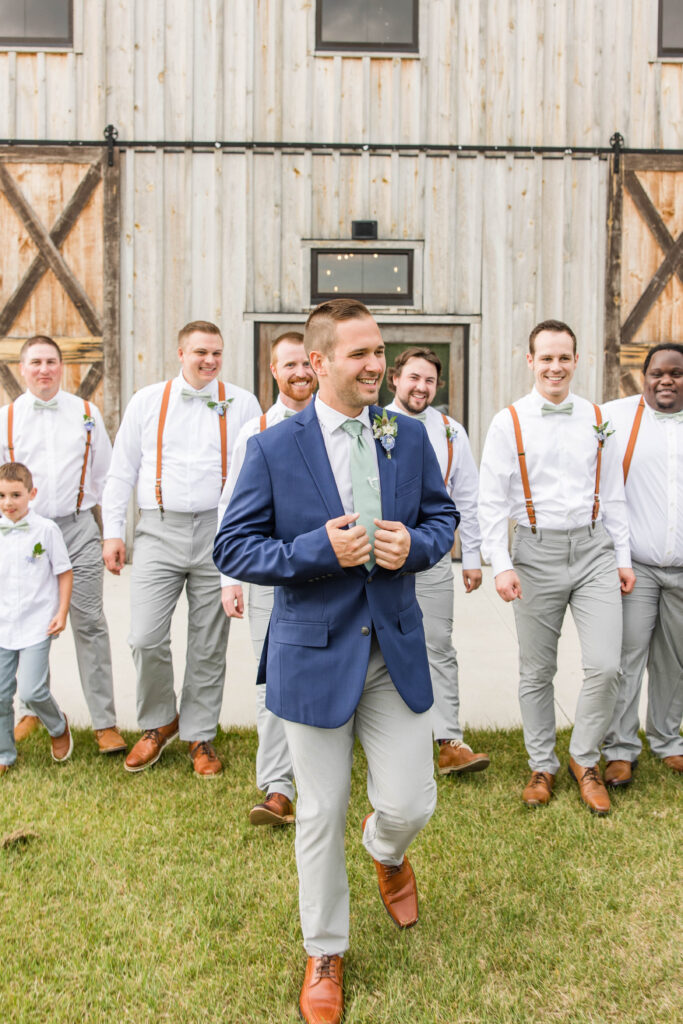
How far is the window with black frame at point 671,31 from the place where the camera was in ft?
30.9

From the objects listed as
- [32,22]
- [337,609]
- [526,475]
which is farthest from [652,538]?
[32,22]

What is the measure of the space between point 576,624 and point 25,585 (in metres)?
2.60

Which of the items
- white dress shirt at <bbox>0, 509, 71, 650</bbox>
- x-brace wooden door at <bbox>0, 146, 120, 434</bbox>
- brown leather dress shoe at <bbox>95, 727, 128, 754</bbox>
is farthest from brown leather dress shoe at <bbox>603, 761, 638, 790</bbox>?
x-brace wooden door at <bbox>0, 146, 120, 434</bbox>

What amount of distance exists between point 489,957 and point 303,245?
24.5 feet

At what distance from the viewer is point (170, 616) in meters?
4.74

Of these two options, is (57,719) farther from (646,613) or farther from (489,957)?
(646,613)

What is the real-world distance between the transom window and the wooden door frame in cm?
200

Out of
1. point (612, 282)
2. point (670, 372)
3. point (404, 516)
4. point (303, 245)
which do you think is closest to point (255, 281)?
point (303, 245)

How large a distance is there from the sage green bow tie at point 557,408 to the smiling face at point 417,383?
0.63m

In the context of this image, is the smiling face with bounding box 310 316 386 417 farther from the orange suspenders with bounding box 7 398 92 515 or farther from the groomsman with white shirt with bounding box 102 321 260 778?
the orange suspenders with bounding box 7 398 92 515

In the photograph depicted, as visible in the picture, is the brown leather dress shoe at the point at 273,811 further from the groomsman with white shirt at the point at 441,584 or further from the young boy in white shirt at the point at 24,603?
the young boy in white shirt at the point at 24,603

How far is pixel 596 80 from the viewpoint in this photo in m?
9.34

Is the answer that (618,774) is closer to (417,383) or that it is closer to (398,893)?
(398,893)

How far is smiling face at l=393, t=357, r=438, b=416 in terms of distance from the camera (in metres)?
4.71
